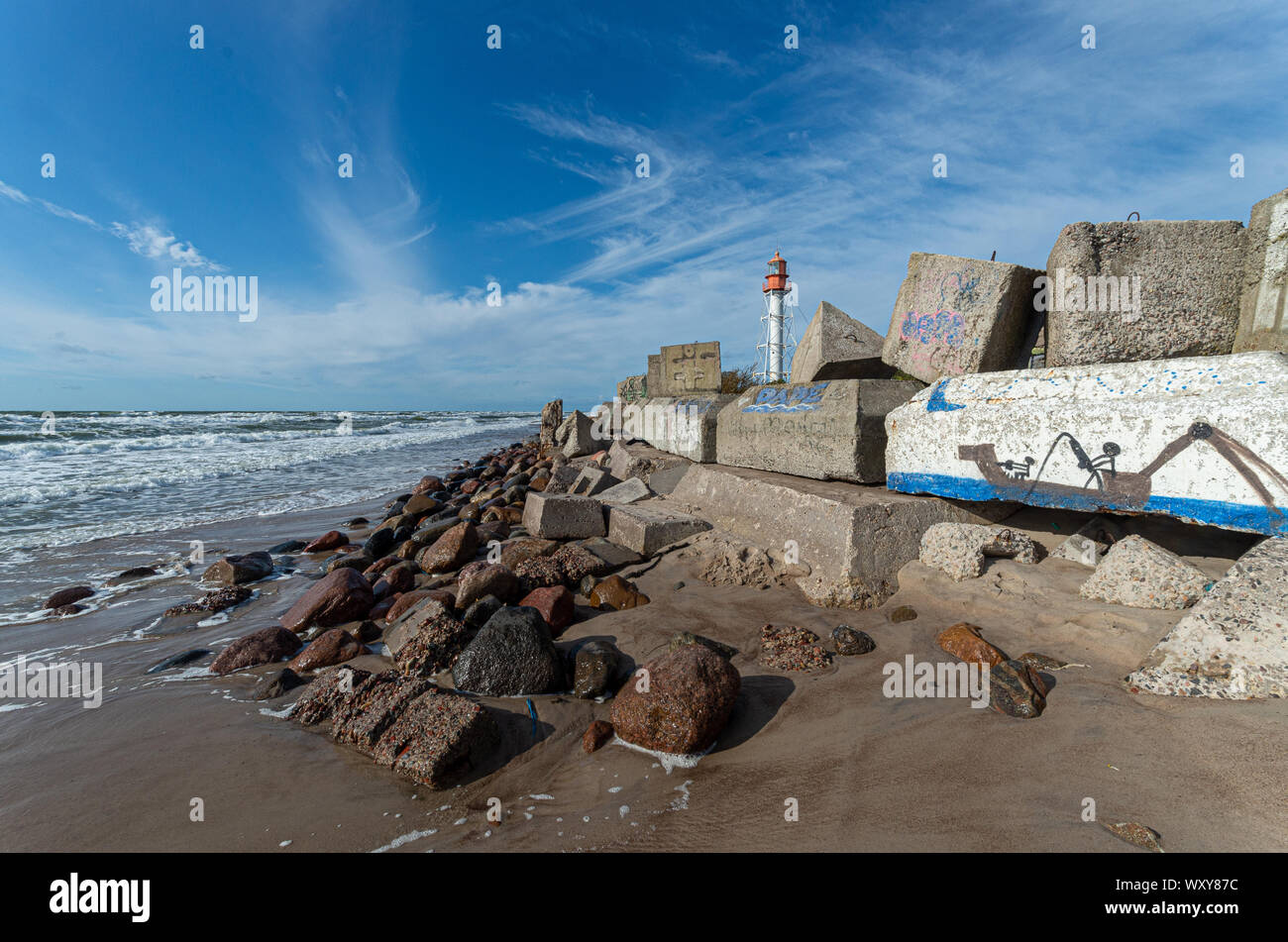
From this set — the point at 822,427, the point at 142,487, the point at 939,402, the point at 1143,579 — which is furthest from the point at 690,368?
the point at 142,487

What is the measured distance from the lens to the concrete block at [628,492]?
5789mm

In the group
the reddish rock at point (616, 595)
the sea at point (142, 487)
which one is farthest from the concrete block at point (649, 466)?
the sea at point (142, 487)

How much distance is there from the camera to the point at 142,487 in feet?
33.3

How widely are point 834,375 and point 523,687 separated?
3656mm

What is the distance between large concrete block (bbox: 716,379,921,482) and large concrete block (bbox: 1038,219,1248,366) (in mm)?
1173

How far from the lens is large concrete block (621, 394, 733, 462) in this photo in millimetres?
6406

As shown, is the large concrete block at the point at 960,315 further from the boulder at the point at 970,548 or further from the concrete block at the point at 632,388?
the concrete block at the point at 632,388

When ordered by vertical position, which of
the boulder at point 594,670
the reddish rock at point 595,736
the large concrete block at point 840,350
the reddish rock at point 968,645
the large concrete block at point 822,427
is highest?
the large concrete block at point 840,350

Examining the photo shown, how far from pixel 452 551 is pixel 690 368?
15.9ft

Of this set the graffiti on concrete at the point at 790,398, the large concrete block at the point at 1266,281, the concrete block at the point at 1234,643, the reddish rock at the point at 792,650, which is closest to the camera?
the concrete block at the point at 1234,643

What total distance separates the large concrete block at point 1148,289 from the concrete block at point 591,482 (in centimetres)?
462

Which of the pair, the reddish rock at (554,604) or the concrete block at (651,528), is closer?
the reddish rock at (554,604)

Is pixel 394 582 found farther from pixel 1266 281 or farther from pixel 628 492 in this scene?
pixel 1266 281

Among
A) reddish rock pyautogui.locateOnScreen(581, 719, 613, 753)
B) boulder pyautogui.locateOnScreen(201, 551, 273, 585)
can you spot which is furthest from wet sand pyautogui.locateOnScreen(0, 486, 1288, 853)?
boulder pyautogui.locateOnScreen(201, 551, 273, 585)
